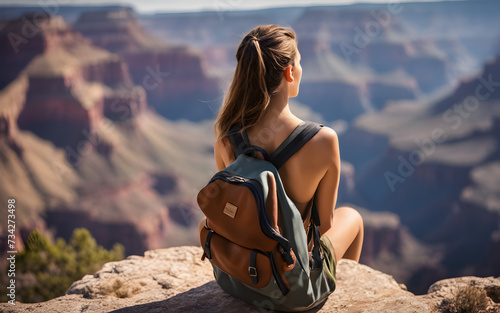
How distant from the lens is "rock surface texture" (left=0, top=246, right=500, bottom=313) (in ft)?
7.52

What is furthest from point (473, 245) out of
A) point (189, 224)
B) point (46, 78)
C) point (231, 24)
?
point (231, 24)

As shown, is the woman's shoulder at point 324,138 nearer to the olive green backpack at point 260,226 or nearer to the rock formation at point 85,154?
the olive green backpack at point 260,226

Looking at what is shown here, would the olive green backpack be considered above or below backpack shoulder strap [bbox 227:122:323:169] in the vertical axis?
below

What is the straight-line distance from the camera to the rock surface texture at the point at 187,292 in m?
2.29

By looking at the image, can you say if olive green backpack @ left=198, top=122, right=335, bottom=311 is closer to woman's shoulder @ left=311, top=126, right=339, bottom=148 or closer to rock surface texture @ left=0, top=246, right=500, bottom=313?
woman's shoulder @ left=311, top=126, right=339, bottom=148

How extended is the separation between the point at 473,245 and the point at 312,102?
5087cm

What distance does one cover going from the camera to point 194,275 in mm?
2904

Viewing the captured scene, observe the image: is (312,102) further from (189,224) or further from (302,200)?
(302,200)

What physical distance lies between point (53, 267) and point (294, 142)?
30.5 ft

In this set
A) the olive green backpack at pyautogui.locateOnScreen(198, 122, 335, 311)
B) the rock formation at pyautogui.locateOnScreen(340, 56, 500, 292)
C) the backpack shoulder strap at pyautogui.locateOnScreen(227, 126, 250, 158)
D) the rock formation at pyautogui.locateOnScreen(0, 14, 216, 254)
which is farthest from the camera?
the rock formation at pyautogui.locateOnScreen(0, 14, 216, 254)

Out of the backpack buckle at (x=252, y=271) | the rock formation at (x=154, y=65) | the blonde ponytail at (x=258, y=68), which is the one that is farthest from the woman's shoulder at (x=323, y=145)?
the rock formation at (x=154, y=65)

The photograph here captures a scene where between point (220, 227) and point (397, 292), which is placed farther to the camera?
point (397, 292)

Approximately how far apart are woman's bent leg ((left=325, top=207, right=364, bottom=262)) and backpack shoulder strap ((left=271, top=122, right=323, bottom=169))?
68cm

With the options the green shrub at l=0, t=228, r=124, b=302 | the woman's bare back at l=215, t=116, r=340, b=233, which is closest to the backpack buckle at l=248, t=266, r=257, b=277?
the woman's bare back at l=215, t=116, r=340, b=233
